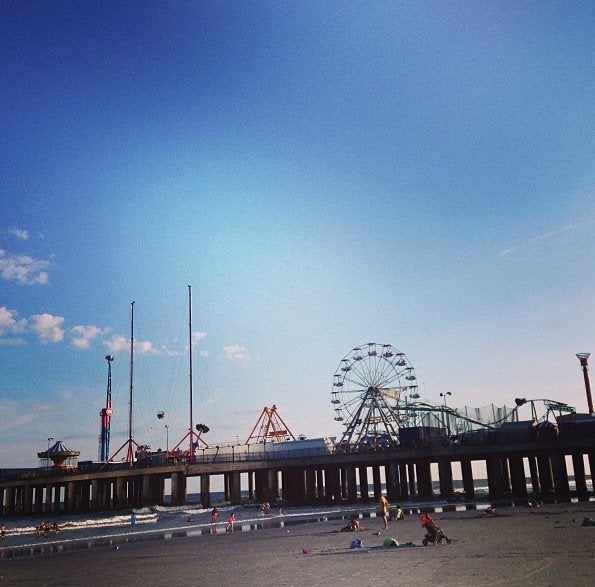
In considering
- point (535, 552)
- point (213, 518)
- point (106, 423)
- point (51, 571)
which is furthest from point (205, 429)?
point (535, 552)

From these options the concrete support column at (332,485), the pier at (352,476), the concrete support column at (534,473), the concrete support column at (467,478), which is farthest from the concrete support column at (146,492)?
the concrete support column at (534,473)

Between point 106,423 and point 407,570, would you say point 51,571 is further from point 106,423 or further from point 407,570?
point 106,423

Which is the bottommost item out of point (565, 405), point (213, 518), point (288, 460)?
point (213, 518)

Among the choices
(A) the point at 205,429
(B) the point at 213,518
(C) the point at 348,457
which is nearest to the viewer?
(B) the point at 213,518

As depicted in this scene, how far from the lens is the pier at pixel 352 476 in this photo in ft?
178

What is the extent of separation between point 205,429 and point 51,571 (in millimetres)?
79575

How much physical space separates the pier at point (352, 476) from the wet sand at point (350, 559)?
22048 mm

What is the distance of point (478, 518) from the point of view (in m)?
32.7

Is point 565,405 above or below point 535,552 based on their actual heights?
above

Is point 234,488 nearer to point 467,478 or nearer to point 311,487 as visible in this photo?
point 311,487

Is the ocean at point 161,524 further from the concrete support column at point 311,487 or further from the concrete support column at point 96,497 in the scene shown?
the concrete support column at point 311,487

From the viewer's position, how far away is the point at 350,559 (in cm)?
1934

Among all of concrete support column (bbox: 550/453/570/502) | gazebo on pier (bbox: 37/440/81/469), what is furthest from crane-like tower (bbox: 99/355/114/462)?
concrete support column (bbox: 550/453/570/502)

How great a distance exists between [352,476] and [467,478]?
38.9 feet
